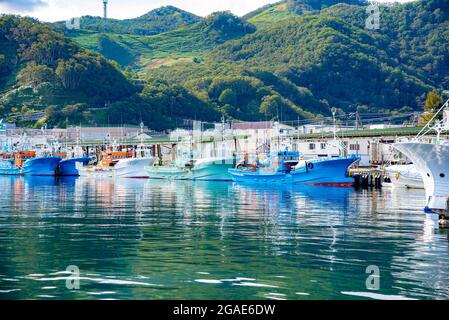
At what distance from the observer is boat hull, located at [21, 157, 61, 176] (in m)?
132

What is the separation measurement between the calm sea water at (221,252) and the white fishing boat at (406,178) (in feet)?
92.5

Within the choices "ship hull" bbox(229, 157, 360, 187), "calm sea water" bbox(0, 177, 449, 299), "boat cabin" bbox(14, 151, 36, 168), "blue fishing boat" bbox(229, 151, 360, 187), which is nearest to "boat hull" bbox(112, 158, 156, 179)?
"boat cabin" bbox(14, 151, 36, 168)

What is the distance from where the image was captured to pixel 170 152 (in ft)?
561

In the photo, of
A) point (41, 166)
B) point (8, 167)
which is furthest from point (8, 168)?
point (41, 166)

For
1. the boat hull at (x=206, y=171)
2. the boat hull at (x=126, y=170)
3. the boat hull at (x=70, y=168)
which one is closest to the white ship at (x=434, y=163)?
the boat hull at (x=206, y=171)

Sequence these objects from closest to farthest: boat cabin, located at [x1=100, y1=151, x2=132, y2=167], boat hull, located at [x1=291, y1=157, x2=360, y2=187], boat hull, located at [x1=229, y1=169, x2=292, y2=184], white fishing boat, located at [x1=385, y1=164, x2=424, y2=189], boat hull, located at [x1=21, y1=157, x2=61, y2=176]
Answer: white fishing boat, located at [x1=385, y1=164, x2=424, y2=189], boat hull, located at [x1=291, y1=157, x2=360, y2=187], boat hull, located at [x1=229, y1=169, x2=292, y2=184], boat hull, located at [x1=21, y1=157, x2=61, y2=176], boat cabin, located at [x1=100, y1=151, x2=132, y2=167]

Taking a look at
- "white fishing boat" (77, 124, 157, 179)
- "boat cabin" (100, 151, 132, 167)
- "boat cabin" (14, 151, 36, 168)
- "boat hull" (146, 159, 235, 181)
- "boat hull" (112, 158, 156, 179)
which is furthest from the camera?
"boat cabin" (14, 151, 36, 168)

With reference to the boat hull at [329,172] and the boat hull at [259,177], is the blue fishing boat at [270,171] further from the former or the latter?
the boat hull at [329,172]

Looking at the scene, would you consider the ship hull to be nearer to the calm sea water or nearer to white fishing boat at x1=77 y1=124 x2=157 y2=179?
white fishing boat at x1=77 y1=124 x2=157 y2=179

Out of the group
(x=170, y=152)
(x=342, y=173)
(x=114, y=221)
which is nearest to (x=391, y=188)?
(x=342, y=173)

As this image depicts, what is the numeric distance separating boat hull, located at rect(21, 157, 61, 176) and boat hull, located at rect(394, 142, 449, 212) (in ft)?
313

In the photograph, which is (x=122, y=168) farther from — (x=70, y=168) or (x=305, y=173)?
(x=305, y=173)

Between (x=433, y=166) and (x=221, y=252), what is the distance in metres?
16.8

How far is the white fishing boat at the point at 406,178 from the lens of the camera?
80.2 metres
